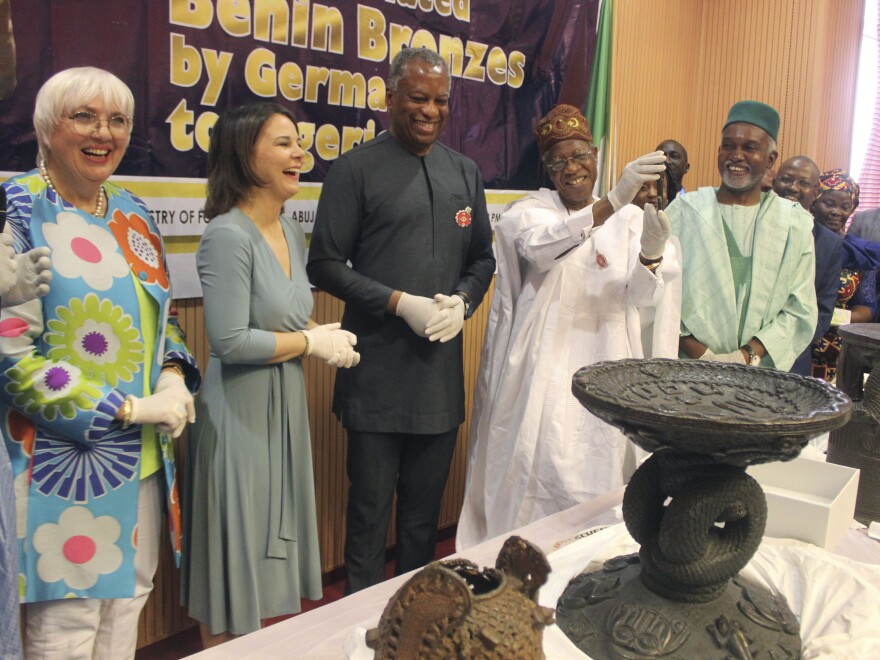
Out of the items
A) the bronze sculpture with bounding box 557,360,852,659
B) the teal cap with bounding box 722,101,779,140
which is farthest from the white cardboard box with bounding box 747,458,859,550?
the teal cap with bounding box 722,101,779,140

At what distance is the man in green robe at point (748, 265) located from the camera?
2.49 m

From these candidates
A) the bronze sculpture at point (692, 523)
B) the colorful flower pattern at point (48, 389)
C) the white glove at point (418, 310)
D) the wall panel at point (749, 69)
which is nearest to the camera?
the bronze sculpture at point (692, 523)

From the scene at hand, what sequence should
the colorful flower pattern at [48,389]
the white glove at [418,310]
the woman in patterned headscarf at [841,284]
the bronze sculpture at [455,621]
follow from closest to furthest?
the bronze sculpture at [455,621] → the colorful flower pattern at [48,389] → the white glove at [418,310] → the woman in patterned headscarf at [841,284]

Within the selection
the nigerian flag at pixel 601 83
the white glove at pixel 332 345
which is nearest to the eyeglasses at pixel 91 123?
the white glove at pixel 332 345

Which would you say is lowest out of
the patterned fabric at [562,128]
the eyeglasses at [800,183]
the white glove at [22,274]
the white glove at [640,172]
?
the white glove at [22,274]

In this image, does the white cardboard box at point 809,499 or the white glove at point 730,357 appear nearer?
the white cardboard box at point 809,499

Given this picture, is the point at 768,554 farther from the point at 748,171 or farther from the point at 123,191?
the point at 123,191

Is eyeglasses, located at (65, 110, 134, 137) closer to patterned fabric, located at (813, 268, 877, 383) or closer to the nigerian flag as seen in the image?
the nigerian flag

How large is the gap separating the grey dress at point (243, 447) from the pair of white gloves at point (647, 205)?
93cm

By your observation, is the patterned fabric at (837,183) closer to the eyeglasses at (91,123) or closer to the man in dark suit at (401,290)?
the man in dark suit at (401,290)

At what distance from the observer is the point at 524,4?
313 centimetres

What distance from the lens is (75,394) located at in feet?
4.92

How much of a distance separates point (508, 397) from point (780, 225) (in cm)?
104

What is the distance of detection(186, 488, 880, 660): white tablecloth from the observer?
A: 1228 millimetres
